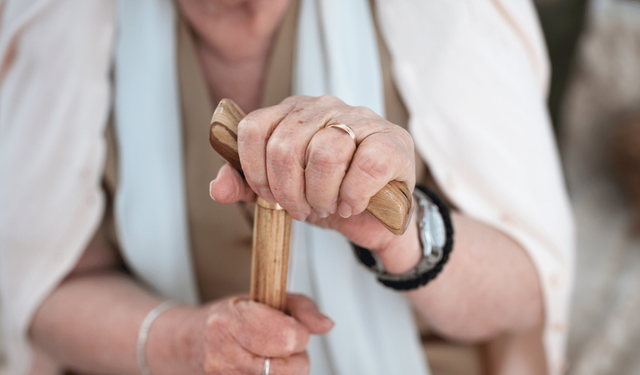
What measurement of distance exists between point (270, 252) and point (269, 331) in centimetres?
8

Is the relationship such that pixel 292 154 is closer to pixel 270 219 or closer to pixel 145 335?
pixel 270 219

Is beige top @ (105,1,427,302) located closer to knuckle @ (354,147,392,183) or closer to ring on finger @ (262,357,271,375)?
ring on finger @ (262,357,271,375)

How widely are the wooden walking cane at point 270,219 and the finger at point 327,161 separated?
3cm

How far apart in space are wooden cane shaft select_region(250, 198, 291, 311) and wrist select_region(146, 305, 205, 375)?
4.8 inches

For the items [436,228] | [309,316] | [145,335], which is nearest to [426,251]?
[436,228]

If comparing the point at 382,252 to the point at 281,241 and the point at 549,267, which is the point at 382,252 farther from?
the point at 549,267

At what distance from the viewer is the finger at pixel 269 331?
1.34 feet

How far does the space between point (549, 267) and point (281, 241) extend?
1.34 feet

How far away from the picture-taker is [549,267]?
614 millimetres

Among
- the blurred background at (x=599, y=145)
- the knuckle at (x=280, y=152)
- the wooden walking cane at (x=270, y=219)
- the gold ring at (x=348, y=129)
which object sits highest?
the gold ring at (x=348, y=129)

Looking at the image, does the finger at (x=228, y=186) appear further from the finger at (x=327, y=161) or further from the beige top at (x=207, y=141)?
the beige top at (x=207, y=141)

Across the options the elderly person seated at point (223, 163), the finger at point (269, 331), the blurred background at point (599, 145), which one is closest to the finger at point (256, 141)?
the finger at point (269, 331)

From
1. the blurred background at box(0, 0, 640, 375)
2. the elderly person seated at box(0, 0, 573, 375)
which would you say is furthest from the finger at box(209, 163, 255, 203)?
the blurred background at box(0, 0, 640, 375)

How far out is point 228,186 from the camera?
361mm
